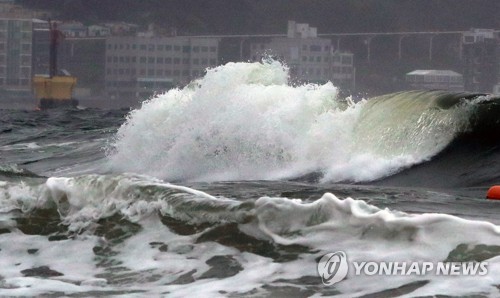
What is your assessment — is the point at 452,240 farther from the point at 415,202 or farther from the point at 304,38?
the point at 304,38

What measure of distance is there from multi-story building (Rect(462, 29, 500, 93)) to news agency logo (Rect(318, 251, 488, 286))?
272ft

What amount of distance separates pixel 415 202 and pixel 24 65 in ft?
324

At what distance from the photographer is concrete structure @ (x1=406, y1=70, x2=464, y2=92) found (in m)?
89.6

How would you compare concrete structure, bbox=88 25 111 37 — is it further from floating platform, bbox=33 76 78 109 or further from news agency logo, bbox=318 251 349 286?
news agency logo, bbox=318 251 349 286

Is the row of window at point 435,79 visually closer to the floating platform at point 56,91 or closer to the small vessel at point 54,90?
the small vessel at point 54,90

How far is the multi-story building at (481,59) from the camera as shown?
89.7 meters

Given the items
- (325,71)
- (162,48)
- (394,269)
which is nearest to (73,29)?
(162,48)

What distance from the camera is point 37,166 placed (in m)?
17.3

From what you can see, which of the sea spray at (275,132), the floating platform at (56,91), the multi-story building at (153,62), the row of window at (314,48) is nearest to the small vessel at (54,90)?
the floating platform at (56,91)

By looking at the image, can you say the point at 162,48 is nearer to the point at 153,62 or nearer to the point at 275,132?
the point at 153,62

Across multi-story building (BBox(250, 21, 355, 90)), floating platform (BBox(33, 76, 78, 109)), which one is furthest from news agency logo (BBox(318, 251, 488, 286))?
multi-story building (BBox(250, 21, 355, 90))

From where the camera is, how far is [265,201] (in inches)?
311

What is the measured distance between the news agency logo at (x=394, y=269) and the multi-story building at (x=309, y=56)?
84.8 m

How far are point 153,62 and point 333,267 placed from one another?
95572 millimetres
